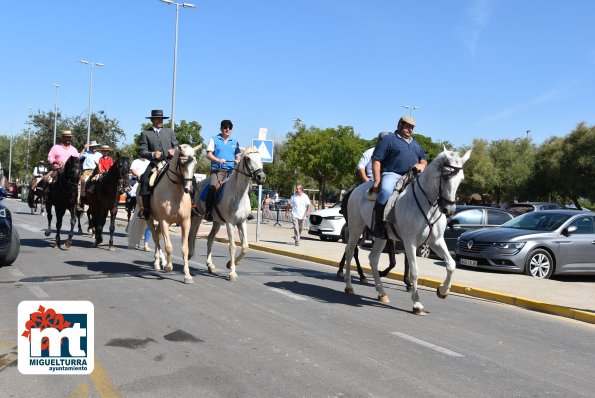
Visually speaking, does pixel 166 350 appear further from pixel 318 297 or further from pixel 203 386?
pixel 318 297

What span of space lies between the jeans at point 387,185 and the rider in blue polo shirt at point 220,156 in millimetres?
2874

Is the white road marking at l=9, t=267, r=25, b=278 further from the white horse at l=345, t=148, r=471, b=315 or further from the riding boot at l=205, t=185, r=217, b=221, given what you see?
the white horse at l=345, t=148, r=471, b=315

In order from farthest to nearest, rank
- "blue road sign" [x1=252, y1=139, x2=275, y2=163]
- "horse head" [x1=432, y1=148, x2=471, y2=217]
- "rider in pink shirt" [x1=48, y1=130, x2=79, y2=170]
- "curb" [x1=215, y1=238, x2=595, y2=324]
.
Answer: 1. "blue road sign" [x1=252, y1=139, x2=275, y2=163]
2. "rider in pink shirt" [x1=48, y1=130, x2=79, y2=170]
3. "curb" [x1=215, y1=238, x2=595, y2=324]
4. "horse head" [x1=432, y1=148, x2=471, y2=217]

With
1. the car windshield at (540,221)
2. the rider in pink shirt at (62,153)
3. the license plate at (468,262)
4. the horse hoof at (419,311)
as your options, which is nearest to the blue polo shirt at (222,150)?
the horse hoof at (419,311)

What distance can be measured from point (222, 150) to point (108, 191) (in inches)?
187

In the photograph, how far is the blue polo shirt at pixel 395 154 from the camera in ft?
29.3

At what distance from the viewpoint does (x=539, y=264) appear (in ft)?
43.9

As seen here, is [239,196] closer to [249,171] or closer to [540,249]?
[249,171]

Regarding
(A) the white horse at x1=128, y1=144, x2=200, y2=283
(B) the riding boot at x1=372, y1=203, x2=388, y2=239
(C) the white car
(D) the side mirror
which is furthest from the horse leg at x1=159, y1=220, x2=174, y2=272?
(C) the white car

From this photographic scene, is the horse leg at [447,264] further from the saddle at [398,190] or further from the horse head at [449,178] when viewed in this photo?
the saddle at [398,190]

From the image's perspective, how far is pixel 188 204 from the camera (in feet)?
32.8

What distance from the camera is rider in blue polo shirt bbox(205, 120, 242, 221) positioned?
10430 mm
